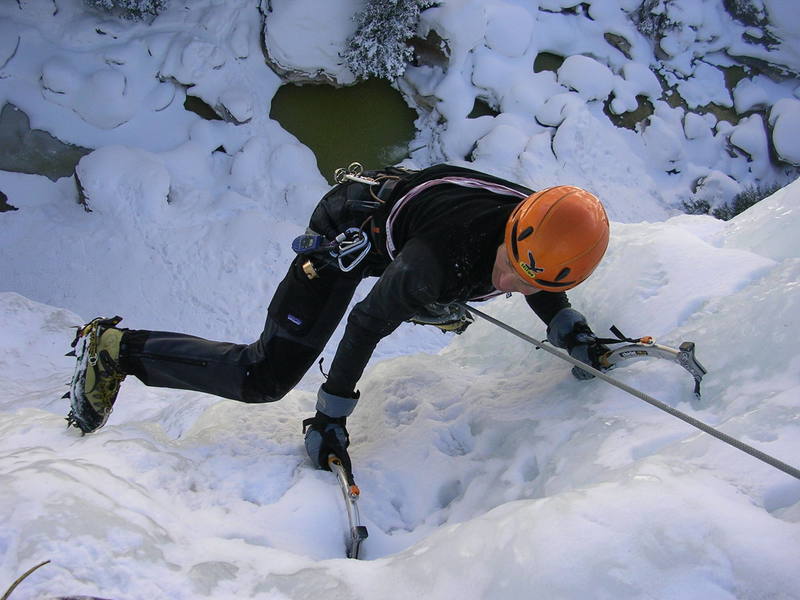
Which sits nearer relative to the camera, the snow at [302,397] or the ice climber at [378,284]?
the snow at [302,397]

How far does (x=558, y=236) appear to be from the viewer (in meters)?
1.61

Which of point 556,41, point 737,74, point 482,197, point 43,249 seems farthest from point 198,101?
point 737,74

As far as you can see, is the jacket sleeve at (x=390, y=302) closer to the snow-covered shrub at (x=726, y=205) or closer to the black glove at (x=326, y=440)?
the black glove at (x=326, y=440)

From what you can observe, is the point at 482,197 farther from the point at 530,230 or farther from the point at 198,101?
the point at 198,101

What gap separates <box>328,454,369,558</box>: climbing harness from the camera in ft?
5.67

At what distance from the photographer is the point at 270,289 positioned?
5.53 meters

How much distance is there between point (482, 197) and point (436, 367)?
0.96m

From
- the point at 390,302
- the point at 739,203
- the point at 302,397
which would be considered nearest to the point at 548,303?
the point at 390,302

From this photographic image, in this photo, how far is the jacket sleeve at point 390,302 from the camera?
67.7 inches

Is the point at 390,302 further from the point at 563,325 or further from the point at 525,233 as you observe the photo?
the point at 563,325

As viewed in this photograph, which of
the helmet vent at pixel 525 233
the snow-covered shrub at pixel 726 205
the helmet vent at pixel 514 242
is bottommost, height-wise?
the snow-covered shrub at pixel 726 205

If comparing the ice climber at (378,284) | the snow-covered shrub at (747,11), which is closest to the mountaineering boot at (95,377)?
the ice climber at (378,284)

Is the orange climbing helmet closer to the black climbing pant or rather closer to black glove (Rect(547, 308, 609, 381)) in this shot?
black glove (Rect(547, 308, 609, 381))

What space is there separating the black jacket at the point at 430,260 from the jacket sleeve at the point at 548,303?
0.37 m
